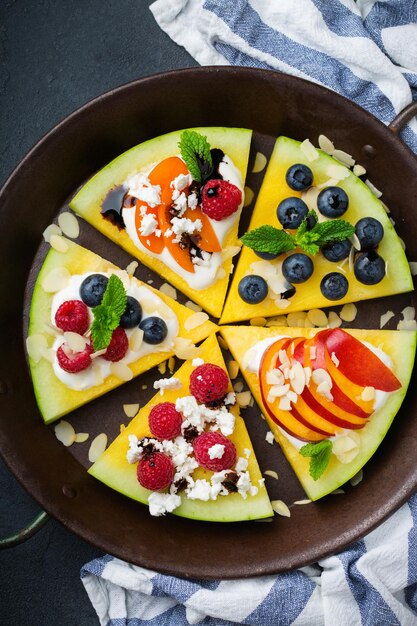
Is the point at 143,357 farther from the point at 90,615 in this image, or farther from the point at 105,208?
the point at 90,615

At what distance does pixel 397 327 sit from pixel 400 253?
0.36m

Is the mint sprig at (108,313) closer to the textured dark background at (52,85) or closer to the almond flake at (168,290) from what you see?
the almond flake at (168,290)

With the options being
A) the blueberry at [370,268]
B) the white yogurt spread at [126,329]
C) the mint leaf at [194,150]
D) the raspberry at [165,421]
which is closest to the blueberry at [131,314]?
the white yogurt spread at [126,329]

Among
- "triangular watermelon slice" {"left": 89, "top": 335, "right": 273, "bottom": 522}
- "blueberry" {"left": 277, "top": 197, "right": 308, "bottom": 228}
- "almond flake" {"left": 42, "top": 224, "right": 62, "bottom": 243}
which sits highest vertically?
"almond flake" {"left": 42, "top": 224, "right": 62, "bottom": 243}

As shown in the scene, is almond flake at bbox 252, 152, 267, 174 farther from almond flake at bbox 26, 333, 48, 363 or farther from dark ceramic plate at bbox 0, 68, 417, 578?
almond flake at bbox 26, 333, 48, 363

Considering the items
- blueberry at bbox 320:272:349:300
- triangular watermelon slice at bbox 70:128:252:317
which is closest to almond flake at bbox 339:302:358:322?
blueberry at bbox 320:272:349:300

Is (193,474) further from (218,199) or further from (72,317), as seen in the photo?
(218,199)

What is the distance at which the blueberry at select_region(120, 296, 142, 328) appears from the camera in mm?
3146

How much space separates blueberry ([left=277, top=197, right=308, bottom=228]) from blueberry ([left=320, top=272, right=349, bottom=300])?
0.28 meters

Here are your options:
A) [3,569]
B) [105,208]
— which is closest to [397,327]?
[105,208]

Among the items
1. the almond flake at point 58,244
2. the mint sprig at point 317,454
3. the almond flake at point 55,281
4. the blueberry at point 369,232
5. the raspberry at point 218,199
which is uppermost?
the almond flake at point 58,244

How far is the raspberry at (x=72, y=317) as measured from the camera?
309 centimetres

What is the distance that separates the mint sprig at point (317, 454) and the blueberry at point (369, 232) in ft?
3.00

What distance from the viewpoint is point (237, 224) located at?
10.9 ft
